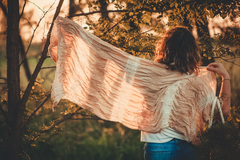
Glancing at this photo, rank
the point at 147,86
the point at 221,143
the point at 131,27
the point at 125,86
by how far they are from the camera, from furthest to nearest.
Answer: the point at 131,27 → the point at 125,86 → the point at 147,86 → the point at 221,143

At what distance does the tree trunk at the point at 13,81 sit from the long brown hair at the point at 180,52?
1.79 metres

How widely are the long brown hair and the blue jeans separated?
2.07 ft

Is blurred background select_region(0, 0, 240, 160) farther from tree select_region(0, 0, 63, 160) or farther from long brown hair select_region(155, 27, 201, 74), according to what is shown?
long brown hair select_region(155, 27, 201, 74)

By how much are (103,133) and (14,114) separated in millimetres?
4345

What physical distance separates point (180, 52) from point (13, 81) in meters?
2.01

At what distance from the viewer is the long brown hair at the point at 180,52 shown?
78.9 inches

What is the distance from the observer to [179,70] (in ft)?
6.54

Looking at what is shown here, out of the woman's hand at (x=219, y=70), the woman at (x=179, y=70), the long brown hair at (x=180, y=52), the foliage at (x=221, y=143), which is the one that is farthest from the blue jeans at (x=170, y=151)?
the woman's hand at (x=219, y=70)

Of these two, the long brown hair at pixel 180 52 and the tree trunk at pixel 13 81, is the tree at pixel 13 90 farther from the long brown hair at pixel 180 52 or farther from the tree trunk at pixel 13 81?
the long brown hair at pixel 180 52

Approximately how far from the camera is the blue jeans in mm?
1850

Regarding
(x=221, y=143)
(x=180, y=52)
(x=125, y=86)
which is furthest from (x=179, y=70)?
(x=221, y=143)

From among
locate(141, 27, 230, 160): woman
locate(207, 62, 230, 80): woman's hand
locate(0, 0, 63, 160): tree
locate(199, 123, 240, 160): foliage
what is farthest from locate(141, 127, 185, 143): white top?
locate(0, 0, 63, 160): tree

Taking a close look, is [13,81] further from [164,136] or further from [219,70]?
[219,70]

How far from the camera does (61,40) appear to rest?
235 centimetres
